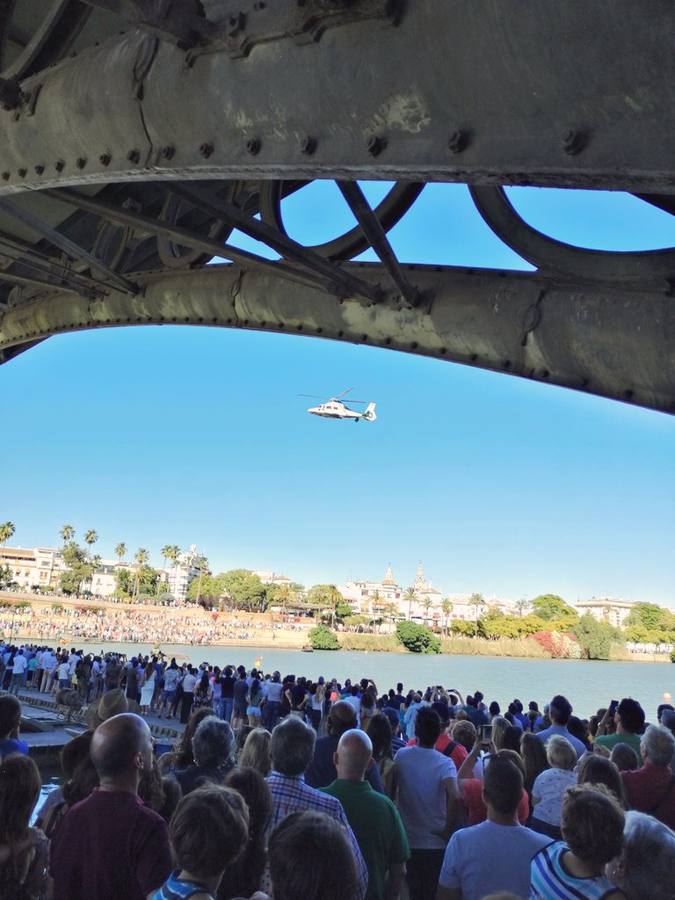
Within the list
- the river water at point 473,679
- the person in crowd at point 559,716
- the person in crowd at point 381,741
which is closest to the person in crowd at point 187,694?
the person in crowd at point 559,716

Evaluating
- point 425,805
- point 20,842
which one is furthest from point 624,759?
point 20,842

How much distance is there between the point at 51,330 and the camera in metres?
9.86

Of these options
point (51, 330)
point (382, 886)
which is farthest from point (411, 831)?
point (51, 330)

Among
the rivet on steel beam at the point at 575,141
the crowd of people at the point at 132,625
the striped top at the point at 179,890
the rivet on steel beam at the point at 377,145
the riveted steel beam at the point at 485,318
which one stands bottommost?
the crowd of people at the point at 132,625

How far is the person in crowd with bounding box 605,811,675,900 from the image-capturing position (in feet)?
6.92

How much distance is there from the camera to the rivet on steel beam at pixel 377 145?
9.99 feet

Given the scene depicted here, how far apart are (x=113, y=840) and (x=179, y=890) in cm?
48

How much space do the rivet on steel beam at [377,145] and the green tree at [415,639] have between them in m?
94.3

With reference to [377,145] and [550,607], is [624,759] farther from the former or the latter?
[550,607]

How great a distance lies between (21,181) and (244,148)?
6.86ft

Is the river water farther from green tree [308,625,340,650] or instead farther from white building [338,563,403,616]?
white building [338,563,403,616]

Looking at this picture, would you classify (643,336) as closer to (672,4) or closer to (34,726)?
(672,4)

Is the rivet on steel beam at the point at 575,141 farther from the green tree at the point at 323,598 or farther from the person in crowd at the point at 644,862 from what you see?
the green tree at the point at 323,598

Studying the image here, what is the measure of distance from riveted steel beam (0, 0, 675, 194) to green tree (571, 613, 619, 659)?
108554 mm
